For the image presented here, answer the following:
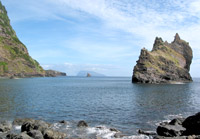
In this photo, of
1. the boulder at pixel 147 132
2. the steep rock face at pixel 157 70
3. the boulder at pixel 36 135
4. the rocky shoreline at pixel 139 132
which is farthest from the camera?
the steep rock face at pixel 157 70

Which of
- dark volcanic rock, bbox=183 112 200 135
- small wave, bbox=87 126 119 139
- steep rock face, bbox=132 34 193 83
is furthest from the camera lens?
steep rock face, bbox=132 34 193 83

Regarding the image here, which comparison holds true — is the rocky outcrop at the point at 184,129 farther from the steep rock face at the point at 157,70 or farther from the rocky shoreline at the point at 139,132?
the steep rock face at the point at 157,70

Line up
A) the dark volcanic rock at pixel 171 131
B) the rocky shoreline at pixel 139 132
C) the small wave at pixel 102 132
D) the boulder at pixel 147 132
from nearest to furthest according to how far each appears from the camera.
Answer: the rocky shoreline at pixel 139 132 < the dark volcanic rock at pixel 171 131 < the small wave at pixel 102 132 < the boulder at pixel 147 132

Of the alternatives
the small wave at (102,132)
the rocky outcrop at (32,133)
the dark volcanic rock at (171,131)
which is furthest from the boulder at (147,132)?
the rocky outcrop at (32,133)

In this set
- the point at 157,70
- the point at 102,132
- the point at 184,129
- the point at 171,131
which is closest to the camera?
the point at 171,131

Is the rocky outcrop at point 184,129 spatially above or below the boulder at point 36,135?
above

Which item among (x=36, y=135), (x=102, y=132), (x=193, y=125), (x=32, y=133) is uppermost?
(x=193, y=125)

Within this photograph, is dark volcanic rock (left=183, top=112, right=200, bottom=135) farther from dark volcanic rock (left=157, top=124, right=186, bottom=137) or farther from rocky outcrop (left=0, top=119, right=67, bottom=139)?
rocky outcrop (left=0, top=119, right=67, bottom=139)

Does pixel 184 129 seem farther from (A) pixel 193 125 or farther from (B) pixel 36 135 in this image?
(B) pixel 36 135

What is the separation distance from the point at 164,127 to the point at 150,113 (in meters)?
17.9

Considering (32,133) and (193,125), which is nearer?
(32,133)

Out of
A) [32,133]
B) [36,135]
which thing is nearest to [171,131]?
[36,135]

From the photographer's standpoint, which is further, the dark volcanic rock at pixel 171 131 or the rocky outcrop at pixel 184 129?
the dark volcanic rock at pixel 171 131

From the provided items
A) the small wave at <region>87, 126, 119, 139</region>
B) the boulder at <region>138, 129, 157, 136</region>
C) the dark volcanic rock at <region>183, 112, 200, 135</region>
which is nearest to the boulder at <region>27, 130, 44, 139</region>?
the small wave at <region>87, 126, 119, 139</region>
